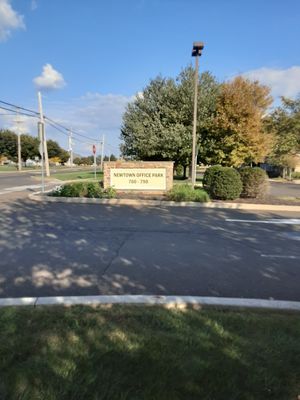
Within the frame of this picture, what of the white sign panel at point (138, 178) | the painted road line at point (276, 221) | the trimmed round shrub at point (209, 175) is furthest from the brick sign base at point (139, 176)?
the painted road line at point (276, 221)

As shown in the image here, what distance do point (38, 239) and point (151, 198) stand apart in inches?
325

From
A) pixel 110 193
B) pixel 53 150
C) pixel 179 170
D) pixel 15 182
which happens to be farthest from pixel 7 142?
pixel 110 193

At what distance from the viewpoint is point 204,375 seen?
2.73 meters

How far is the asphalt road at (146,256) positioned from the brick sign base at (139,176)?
19.0 feet

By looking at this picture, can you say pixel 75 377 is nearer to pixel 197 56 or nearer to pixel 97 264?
pixel 97 264

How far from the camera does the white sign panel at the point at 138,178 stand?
55.8 feet

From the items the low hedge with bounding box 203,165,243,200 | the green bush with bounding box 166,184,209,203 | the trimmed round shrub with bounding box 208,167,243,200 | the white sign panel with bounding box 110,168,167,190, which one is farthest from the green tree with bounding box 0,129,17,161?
the trimmed round shrub with bounding box 208,167,243,200

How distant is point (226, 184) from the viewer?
49.7 feet

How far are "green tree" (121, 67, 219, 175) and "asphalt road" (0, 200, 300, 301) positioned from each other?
14407 mm

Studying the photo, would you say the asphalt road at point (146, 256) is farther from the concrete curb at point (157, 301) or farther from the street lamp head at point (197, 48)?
the street lamp head at point (197, 48)

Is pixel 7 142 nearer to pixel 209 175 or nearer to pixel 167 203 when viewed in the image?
pixel 209 175

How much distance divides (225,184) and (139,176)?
418 centimetres

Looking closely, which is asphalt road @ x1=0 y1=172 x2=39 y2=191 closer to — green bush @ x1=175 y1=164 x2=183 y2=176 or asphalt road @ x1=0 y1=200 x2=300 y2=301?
green bush @ x1=175 y1=164 x2=183 y2=176

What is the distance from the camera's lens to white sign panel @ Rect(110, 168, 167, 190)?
55.8 feet
